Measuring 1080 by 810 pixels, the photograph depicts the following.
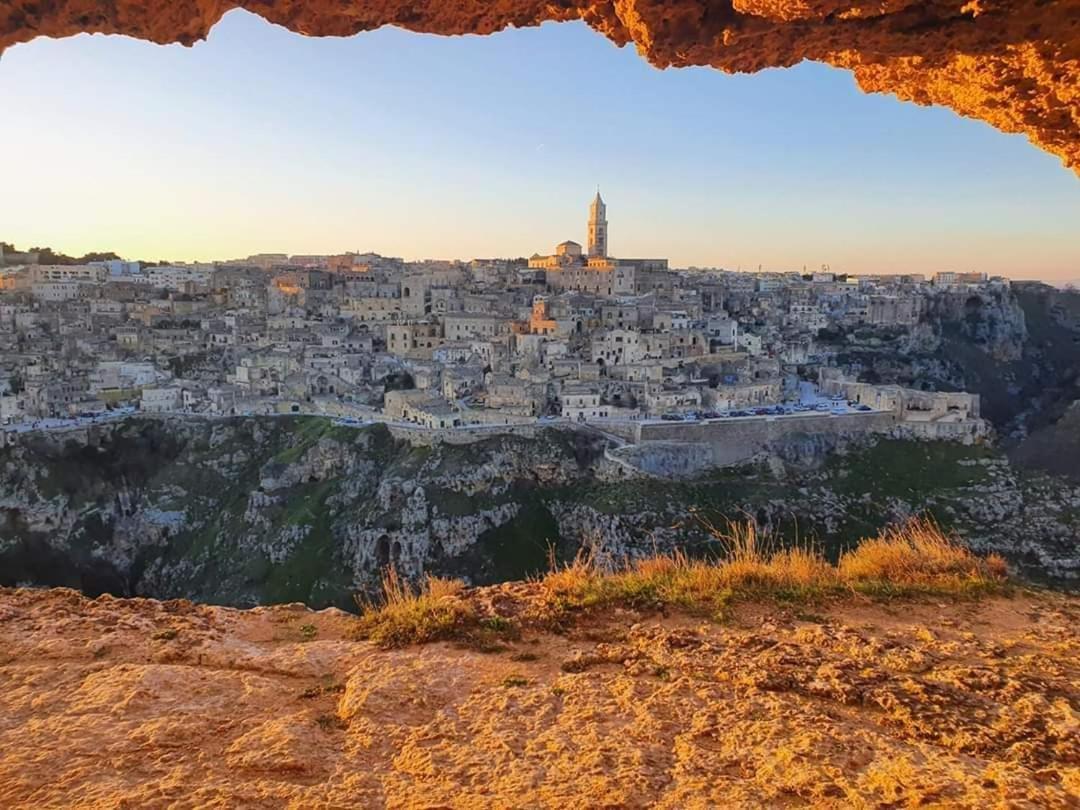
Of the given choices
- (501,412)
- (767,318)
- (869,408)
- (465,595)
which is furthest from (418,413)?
(767,318)

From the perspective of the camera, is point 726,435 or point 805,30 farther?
point 726,435

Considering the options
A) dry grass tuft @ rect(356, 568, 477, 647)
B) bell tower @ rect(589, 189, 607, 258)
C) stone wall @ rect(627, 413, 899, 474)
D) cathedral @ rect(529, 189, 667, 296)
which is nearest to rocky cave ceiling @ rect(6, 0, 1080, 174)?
dry grass tuft @ rect(356, 568, 477, 647)

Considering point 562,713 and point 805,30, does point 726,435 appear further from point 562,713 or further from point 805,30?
point 562,713

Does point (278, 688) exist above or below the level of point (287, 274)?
below

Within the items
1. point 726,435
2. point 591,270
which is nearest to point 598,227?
point 591,270

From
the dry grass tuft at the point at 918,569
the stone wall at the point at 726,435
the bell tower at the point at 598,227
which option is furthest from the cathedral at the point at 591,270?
the dry grass tuft at the point at 918,569

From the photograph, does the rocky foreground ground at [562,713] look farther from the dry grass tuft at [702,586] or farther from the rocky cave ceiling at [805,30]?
the rocky cave ceiling at [805,30]

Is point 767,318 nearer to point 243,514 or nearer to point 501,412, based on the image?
point 501,412

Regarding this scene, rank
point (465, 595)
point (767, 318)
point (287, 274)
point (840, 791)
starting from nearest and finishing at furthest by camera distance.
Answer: point (840, 791)
point (465, 595)
point (767, 318)
point (287, 274)
